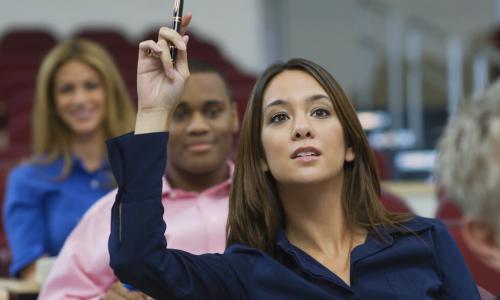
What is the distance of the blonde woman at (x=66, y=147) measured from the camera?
66.6 inches

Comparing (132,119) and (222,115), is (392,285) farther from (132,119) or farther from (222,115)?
(132,119)

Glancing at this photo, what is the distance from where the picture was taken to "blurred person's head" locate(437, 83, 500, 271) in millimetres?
515

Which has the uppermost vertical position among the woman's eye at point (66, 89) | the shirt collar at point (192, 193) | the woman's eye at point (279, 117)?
the woman's eye at point (66, 89)

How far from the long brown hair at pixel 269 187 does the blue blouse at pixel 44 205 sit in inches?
26.8

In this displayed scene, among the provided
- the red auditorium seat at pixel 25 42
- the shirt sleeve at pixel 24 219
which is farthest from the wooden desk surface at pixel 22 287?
the red auditorium seat at pixel 25 42

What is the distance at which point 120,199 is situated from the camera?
2.96ft

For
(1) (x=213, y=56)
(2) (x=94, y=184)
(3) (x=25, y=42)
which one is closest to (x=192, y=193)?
(2) (x=94, y=184)

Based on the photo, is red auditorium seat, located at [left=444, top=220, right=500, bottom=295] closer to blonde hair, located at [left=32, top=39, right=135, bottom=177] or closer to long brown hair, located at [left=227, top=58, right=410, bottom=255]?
long brown hair, located at [left=227, top=58, right=410, bottom=255]

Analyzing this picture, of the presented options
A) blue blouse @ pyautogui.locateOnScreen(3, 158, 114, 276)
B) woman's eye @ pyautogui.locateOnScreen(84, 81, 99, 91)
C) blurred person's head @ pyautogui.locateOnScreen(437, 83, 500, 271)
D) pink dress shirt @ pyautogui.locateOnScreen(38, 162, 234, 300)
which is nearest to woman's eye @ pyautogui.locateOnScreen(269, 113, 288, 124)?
pink dress shirt @ pyautogui.locateOnScreen(38, 162, 234, 300)

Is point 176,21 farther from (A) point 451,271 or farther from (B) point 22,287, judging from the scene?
Result: (B) point 22,287

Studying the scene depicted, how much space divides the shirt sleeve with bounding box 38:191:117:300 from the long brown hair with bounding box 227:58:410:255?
0.82 ft

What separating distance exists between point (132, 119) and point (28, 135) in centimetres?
151

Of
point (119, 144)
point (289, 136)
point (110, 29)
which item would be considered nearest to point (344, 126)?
point (289, 136)

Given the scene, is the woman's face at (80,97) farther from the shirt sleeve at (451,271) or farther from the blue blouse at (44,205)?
the shirt sleeve at (451,271)
